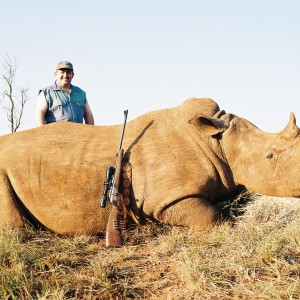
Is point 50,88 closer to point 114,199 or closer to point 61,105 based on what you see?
point 61,105

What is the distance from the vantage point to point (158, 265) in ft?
14.5

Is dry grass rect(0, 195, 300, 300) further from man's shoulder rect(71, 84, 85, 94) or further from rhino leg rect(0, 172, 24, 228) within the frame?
man's shoulder rect(71, 84, 85, 94)

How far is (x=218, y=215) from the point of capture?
19.1 ft

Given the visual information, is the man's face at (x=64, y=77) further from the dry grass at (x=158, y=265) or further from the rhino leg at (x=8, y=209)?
the dry grass at (x=158, y=265)

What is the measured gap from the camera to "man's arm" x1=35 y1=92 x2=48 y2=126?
8.62m

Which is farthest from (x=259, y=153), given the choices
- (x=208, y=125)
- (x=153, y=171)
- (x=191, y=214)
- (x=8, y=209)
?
(x=8, y=209)

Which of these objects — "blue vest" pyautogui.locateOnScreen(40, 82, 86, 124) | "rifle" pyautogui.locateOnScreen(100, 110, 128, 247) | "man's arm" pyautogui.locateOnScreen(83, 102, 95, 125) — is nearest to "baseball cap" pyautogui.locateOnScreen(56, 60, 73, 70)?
"blue vest" pyautogui.locateOnScreen(40, 82, 86, 124)

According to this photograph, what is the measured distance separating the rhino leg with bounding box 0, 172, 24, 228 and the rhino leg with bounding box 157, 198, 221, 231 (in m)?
1.78

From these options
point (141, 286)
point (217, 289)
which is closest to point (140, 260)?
point (141, 286)

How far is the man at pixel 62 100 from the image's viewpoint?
8812 millimetres

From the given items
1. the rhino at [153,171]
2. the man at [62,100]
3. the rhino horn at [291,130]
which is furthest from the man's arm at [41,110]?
the rhino horn at [291,130]

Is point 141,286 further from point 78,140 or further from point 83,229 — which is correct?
point 78,140

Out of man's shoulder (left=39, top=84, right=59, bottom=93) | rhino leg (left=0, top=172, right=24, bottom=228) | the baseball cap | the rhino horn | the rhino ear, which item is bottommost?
rhino leg (left=0, top=172, right=24, bottom=228)

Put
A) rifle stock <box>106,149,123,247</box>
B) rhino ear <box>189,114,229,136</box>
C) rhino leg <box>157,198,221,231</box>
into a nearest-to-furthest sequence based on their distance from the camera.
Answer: rifle stock <box>106,149,123,247</box>, rhino leg <box>157,198,221,231</box>, rhino ear <box>189,114,229,136</box>
